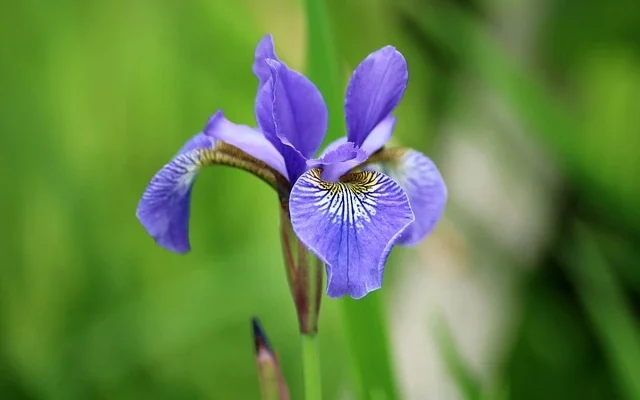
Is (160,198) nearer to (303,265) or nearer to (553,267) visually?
(303,265)

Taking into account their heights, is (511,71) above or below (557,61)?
above

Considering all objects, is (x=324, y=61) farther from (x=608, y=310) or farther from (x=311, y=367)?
(x=608, y=310)

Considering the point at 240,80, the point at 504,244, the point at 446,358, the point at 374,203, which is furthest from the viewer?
the point at 240,80

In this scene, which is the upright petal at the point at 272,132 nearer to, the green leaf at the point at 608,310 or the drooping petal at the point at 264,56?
the drooping petal at the point at 264,56

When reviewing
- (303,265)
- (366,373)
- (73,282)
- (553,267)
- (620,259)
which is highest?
(303,265)

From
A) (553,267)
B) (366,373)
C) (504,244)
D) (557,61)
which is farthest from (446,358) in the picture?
(557,61)

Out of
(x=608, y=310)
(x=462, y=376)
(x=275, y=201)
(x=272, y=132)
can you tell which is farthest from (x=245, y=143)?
(x=275, y=201)

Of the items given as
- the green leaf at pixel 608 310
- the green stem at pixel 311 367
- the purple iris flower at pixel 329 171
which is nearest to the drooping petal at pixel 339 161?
the purple iris flower at pixel 329 171
